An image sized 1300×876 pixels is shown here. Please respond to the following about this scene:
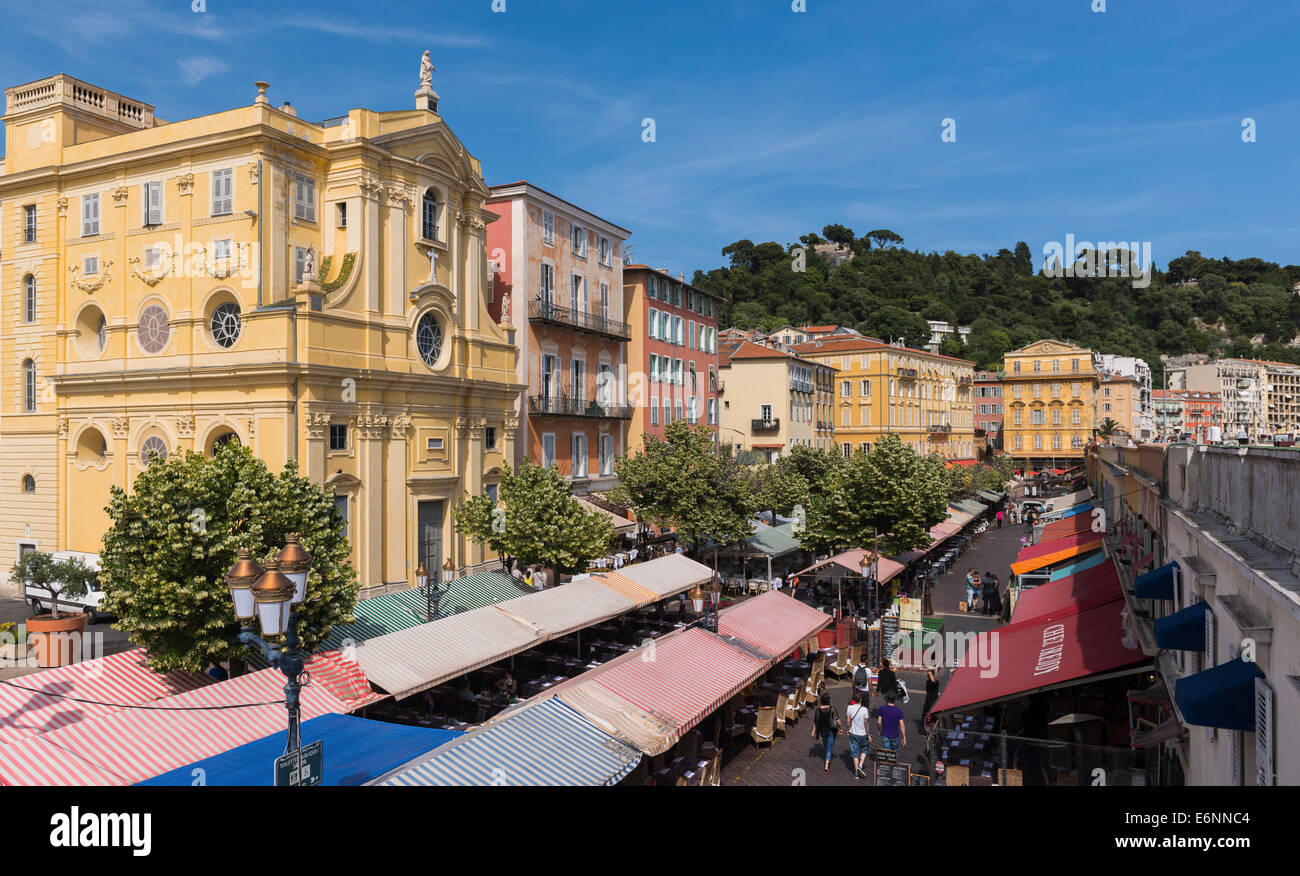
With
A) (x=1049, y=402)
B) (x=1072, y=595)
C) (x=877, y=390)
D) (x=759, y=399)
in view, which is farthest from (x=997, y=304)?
(x=1072, y=595)

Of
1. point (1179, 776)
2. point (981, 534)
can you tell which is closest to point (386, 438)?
point (1179, 776)

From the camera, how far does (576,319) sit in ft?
141

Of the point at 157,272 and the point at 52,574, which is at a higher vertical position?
the point at 157,272

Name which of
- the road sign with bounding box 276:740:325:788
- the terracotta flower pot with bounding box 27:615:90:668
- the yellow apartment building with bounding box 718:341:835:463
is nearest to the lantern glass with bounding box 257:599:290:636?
the road sign with bounding box 276:740:325:788

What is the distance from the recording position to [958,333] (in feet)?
465

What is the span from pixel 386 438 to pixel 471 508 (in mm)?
3772

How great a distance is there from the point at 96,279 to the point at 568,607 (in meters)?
22.2

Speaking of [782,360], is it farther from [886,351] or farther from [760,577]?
[760,577]

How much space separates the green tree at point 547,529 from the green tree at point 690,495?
625 cm

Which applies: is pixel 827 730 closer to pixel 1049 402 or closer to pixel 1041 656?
pixel 1041 656

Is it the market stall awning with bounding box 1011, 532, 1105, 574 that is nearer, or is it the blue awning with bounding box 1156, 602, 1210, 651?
the blue awning with bounding box 1156, 602, 1210, 651

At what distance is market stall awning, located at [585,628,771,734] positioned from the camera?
15.3 meters

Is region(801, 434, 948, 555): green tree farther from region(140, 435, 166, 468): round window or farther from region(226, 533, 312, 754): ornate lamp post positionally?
region(226, 533, 312, 754): ornate lamp post

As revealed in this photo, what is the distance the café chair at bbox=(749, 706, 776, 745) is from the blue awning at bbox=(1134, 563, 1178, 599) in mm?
8458
